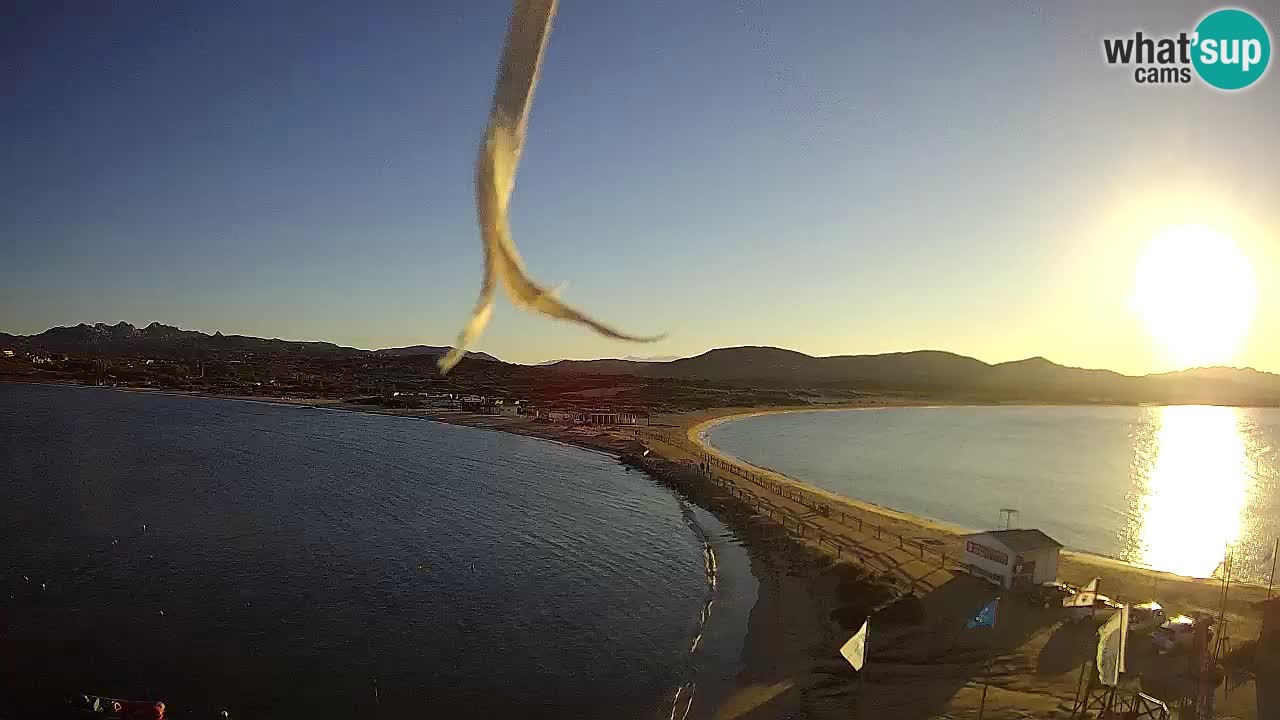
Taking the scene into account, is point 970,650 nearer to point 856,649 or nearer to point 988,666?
point 988,666

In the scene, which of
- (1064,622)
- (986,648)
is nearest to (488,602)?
(986,648)

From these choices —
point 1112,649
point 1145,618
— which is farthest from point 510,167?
point 1145,618

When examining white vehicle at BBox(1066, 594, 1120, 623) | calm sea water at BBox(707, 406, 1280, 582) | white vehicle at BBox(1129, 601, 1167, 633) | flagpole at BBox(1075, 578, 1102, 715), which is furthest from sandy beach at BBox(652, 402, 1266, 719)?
calm sea water at BBox(707, 406, 1280, 582)

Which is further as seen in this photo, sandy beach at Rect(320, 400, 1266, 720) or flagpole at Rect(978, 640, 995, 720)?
sandy beach at Rect(320, 400, 1266, 720)

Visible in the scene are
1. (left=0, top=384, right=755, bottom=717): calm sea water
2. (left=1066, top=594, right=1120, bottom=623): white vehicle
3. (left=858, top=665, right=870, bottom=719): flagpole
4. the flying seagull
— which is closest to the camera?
the flying seagull

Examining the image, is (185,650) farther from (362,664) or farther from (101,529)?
(101,529)

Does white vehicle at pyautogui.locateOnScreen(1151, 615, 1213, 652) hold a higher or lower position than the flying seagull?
lower

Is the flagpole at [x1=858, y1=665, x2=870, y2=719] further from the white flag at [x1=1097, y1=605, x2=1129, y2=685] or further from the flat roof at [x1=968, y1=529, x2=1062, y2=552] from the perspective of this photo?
the flat roof at [x1=968, y1=529, x2=1062, y2=552]
